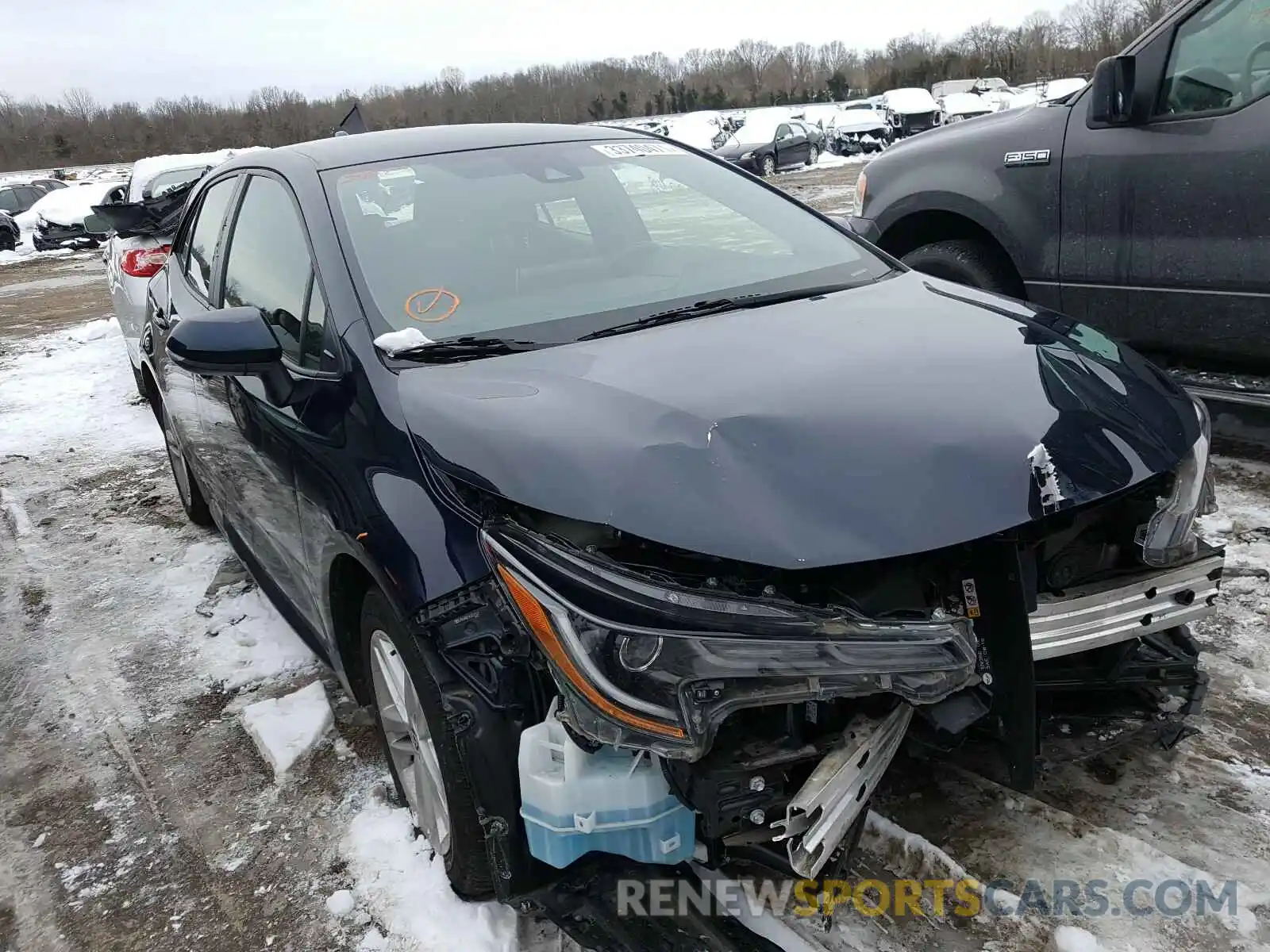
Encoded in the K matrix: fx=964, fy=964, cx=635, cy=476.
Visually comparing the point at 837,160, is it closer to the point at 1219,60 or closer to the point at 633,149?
the point at 1219,60

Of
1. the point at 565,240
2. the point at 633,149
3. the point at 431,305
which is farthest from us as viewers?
the point at 633,149

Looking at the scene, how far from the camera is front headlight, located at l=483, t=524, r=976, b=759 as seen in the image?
161 cm

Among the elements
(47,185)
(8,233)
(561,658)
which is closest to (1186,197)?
(561,658)

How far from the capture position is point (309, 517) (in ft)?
8.18

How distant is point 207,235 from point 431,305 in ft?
5.76

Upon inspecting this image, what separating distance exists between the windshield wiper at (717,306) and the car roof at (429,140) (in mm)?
1017

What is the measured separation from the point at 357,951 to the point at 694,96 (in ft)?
255

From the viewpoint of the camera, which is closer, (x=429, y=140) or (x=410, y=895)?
(x=410, y=895)

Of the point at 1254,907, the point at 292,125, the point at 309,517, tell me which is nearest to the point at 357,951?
the point at 309,517

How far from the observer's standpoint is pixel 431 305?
245 cm

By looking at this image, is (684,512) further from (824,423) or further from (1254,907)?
(1254,907)

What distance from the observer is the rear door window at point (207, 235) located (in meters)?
3.53

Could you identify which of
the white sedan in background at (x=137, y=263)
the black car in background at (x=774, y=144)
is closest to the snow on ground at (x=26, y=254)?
the black car in background at (x=774, y=144)

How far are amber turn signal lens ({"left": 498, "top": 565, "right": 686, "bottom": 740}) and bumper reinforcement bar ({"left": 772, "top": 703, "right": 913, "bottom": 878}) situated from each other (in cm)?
25
